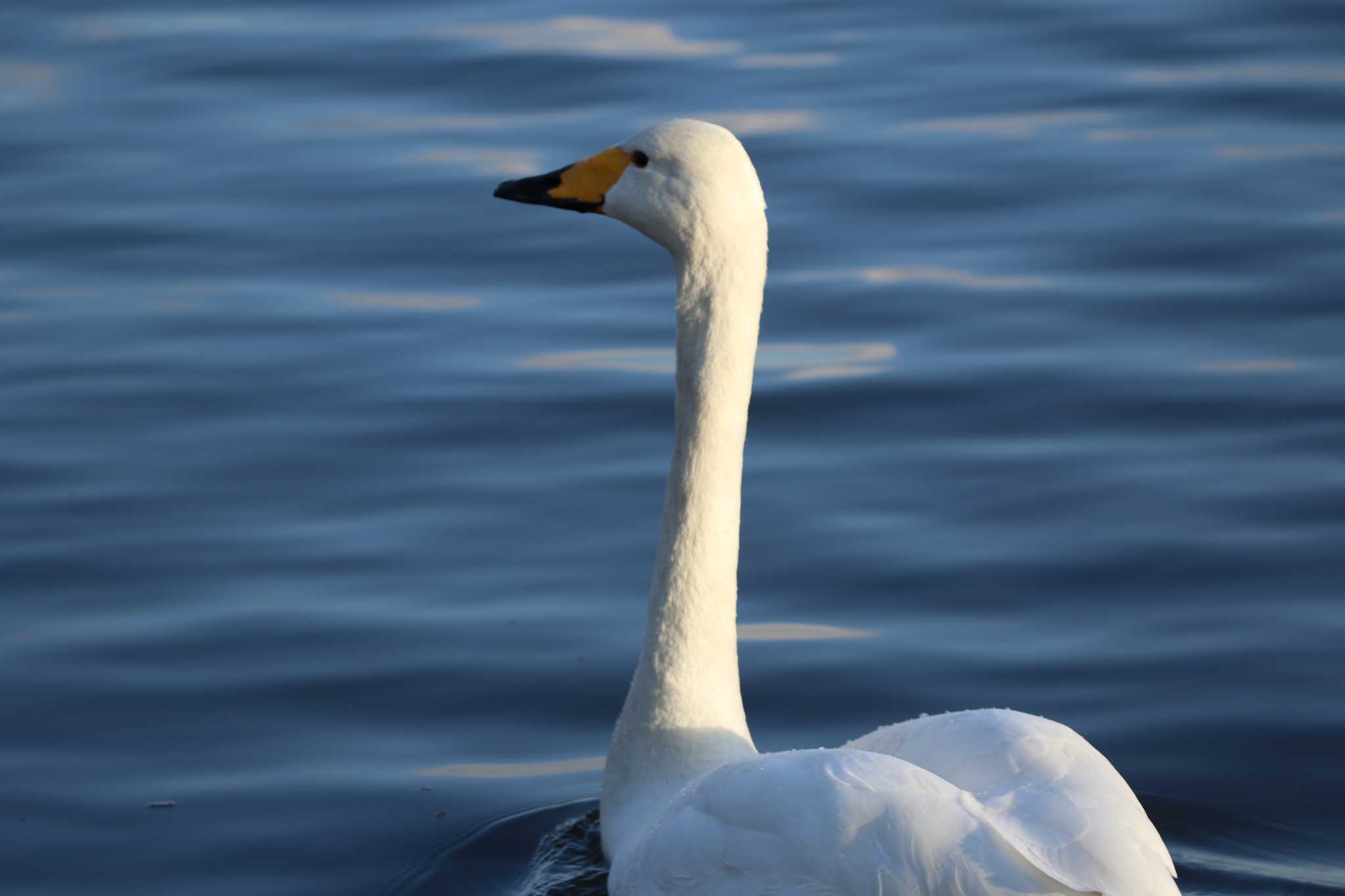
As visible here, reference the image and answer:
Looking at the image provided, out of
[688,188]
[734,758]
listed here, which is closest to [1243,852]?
[734,758]

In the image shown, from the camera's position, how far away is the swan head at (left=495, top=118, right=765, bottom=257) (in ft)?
18.6

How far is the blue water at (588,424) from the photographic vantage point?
6465 mm

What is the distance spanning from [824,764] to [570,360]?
14.7 feet

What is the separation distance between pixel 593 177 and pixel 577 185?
0.20 ft

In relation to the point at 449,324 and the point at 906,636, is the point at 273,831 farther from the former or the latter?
the point at 449,324

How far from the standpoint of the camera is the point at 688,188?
5680 mm

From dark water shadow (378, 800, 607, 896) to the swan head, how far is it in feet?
5.36

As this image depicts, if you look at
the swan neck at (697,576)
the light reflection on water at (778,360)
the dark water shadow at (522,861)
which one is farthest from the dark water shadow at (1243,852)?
the light reflection on water at (778,360)

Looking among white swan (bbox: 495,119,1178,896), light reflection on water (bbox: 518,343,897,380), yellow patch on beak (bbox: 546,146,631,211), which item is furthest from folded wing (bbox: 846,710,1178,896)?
light reflection on water (bbox: 518,343,897,380)

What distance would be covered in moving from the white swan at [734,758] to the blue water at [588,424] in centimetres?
66

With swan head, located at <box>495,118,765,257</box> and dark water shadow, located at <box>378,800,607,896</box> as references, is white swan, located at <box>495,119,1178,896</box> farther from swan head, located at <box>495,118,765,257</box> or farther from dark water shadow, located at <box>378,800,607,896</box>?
dark water shadow, located at <box>378,800,607,896</box>

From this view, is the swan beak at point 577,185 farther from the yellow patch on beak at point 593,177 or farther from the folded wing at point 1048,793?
the folded wing at point 1048,793

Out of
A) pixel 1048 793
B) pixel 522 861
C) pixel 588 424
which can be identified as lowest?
pixel 522 861

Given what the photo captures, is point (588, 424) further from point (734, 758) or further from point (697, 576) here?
point (734, 758)
